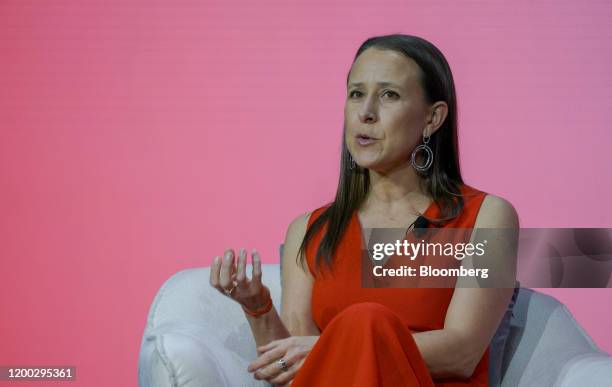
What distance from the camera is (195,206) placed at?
9.27 ft

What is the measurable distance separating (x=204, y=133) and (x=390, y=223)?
826 millimetres

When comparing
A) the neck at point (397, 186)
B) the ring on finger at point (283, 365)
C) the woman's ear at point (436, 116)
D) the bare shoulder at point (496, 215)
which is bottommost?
the ring on finger at point (283, 365)

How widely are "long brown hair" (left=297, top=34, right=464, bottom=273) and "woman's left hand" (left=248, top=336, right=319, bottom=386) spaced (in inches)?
11.3

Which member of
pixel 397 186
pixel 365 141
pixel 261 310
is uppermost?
pixel 365 141

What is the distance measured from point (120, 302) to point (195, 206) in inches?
13.8

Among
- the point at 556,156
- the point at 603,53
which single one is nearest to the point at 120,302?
the point at 556,156

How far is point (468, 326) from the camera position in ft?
6.42

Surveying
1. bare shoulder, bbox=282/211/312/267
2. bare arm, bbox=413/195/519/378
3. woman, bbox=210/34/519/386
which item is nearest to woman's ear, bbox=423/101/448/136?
woman, bbox=210/34/519/386

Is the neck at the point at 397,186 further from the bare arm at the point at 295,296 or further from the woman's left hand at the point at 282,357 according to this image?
the woman's left hand at the point at 282,357

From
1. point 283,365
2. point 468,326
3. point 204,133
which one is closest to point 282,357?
point 283,365

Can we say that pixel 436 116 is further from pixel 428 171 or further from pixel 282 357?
pixel 282 357

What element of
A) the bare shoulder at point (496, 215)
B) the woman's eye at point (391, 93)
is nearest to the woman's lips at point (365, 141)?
the woman's eye at point (391, 93)

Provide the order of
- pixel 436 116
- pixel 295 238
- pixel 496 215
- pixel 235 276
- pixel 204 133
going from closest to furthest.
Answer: pixel 235 276 < pixel 496 215 < pixel 436 116 < pixel 295 238 < pixel 204 133

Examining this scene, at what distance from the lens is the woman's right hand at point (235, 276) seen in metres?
1.85
